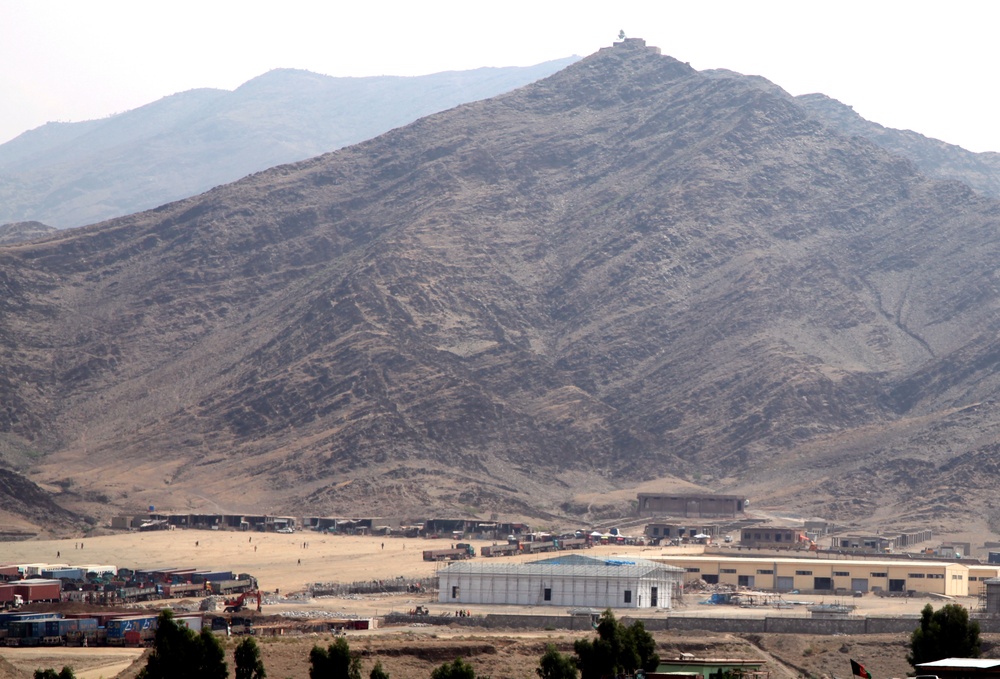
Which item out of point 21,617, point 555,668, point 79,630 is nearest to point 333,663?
point 555,668

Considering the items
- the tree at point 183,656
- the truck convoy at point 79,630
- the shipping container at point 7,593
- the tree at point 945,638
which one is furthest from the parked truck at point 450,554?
the tree at point 183,656

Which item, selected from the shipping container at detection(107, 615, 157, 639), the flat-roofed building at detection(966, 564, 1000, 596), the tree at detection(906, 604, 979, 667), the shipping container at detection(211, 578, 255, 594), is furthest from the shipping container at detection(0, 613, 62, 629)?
the flat-roofed building at detection(966, 564, 1000, 596)

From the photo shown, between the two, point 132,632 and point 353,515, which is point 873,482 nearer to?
point 353,515

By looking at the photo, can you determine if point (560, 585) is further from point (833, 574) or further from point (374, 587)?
point (833, 574)

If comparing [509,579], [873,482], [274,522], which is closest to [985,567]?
[509,579]

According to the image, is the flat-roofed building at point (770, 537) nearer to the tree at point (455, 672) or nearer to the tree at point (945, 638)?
the tree at point (945, 638)

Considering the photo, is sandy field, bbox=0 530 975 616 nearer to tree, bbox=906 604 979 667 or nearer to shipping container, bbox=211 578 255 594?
shipping container, bbox=211 578 255 594
